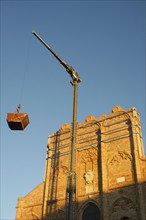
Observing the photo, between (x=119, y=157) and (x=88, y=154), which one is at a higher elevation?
(x=88, y=154)

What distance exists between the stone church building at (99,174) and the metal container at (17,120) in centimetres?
565

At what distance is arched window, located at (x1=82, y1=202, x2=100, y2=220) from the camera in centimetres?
2182

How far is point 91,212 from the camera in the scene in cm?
2216

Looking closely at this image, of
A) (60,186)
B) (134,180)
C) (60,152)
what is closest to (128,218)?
(134,180)

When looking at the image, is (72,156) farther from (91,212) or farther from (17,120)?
(91,212)

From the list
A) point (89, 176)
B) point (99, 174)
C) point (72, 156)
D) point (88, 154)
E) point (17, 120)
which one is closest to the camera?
point (17, 120)

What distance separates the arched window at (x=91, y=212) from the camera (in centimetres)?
2182

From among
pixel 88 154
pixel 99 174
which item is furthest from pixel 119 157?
pixel 88 154

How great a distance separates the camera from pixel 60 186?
24.7 metres

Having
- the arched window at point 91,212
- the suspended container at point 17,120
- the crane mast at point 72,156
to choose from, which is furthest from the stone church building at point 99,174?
the suspended container at point 17,120

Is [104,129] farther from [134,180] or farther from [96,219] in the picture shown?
[96,219]

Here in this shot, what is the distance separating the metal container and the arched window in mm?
8180

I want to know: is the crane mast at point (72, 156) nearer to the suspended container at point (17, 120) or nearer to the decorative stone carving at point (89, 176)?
the decorative stone carving at point (89, 176)

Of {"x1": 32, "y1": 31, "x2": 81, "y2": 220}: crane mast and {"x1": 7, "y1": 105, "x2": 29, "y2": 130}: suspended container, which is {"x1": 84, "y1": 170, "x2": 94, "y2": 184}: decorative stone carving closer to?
{"x1": 32, "y1": 31, "x2": 81, "y2": 220}: crane mast
